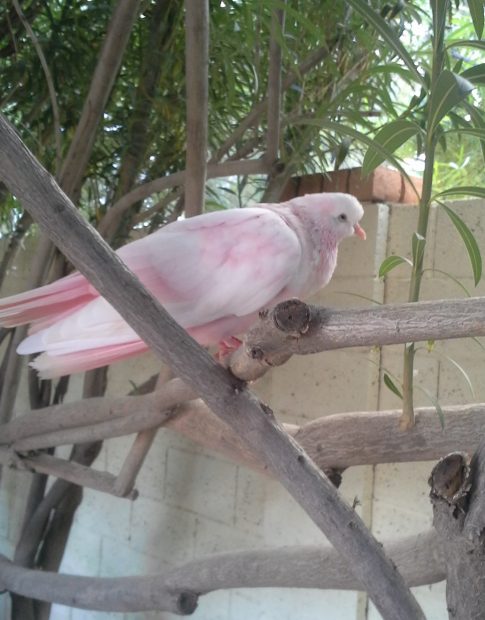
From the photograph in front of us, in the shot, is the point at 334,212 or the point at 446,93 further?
the point at 334,212

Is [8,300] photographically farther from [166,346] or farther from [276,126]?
[276,126]

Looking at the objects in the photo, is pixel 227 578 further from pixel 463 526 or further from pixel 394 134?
pixel 394 134

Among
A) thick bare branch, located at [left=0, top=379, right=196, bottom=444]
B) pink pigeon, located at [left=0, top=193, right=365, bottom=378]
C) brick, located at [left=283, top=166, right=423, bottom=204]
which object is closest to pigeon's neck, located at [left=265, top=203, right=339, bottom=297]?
pink pigeon, located at [left=0, top=193, right=365, bottom=378]

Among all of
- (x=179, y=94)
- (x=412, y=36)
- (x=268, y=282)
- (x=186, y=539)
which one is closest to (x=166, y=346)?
(x=268, y=282)

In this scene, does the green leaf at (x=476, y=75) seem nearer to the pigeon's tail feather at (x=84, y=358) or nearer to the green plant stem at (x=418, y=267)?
the green plant stem at (x=418, y=267)

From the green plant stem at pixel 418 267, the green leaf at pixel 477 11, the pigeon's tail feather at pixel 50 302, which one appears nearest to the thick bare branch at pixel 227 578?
the green plant stem at pixel 418 267

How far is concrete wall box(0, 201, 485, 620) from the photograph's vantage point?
3.47 ft

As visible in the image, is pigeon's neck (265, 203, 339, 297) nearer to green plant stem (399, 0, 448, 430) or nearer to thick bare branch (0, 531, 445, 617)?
green plant stem (399, 0, 448, 430)

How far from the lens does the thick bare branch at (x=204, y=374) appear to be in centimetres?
43

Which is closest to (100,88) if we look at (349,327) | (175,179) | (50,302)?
(175,179)

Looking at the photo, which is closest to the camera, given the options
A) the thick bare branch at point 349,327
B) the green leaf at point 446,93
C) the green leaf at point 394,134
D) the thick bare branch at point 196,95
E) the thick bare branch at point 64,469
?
the thick bare branch at point 349,327

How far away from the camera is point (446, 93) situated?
0.54m

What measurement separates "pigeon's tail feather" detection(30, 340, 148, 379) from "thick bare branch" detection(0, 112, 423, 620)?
0.58 feet

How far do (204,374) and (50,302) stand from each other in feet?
0.82
